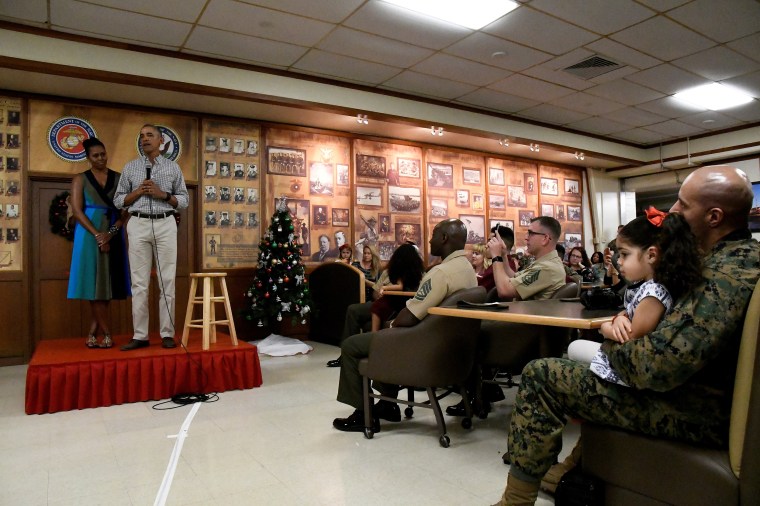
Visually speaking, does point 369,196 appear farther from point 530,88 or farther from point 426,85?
point 530,88

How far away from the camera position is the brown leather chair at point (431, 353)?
2795 millimetres

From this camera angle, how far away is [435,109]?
25.4 feet

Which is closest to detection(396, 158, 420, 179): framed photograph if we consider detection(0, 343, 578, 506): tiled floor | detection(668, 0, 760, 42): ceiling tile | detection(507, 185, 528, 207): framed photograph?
detection(507, 185, 528, 207): framed photograph

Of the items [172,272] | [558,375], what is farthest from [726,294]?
[172,272]

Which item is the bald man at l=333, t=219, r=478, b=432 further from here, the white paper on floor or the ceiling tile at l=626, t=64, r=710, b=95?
the ceiling tile at l=626, t=64, r=710, b=95

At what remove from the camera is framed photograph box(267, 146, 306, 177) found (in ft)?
23.5

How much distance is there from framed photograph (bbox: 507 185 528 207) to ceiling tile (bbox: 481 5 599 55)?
403 centimetres

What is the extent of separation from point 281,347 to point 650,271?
16.2 ft

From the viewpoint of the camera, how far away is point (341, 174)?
779 centimetres

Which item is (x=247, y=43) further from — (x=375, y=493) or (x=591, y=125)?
(x=591, y=125)

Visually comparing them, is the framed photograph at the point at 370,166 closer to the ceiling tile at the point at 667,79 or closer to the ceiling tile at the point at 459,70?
the ceiling tile at the point at 459,70

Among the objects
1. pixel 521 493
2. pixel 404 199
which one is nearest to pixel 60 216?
pixel 404 199

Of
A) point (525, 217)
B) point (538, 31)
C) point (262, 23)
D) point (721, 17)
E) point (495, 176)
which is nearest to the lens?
point (262, 23)

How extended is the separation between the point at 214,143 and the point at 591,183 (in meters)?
7.97
